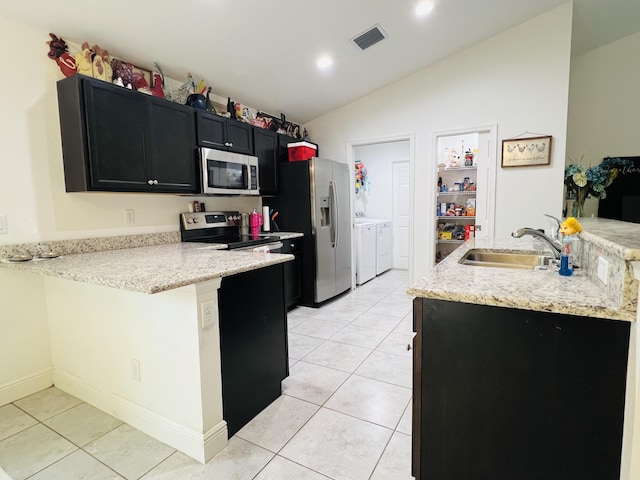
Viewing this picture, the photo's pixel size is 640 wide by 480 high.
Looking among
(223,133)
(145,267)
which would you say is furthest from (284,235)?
(145,267)

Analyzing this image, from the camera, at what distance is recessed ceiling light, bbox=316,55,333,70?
326 centimetres

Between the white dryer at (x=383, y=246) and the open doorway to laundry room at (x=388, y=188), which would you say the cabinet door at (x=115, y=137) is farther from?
the open doorway to laundry room at (x=388, y=188)

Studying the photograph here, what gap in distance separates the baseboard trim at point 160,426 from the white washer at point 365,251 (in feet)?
11.4

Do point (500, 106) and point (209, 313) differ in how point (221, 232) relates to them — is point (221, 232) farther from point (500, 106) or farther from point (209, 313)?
point (500, 106)

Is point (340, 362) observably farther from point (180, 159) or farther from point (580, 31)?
point (580, 31)

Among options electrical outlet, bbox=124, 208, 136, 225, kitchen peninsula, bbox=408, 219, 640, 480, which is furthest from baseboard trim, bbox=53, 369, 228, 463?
electrical outlet, bbox=124, 208, 136, 225

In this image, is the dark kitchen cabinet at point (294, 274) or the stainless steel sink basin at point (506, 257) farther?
the dark kitchen cabinet at point (294, 274)

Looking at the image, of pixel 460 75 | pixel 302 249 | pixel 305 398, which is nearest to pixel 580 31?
pixel 460 75

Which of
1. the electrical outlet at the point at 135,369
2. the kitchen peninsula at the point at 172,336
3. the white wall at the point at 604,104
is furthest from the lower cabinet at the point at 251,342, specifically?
the white wall at the point at 604,104

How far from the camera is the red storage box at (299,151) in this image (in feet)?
13.3

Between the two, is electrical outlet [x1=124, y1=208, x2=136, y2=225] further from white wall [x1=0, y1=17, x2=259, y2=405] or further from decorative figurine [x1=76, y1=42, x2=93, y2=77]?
decorative figurine [x1=76, y1=42, x2=93, y2=77]

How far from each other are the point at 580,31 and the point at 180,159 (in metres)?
4.26

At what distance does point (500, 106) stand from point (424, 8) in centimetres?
138

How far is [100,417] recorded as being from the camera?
6.33ft
